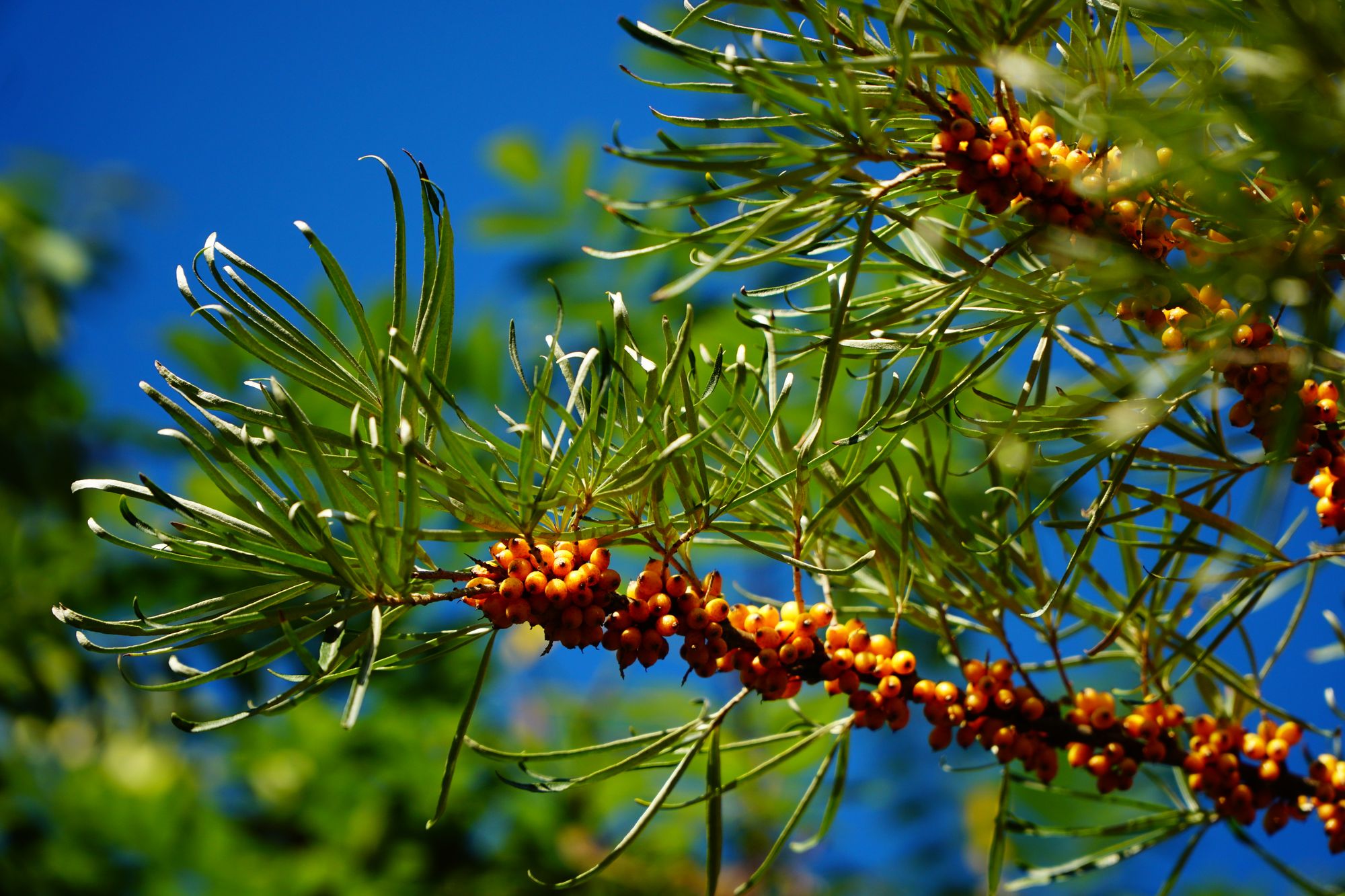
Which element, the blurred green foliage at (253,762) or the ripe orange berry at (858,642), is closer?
the ripe orange berry at (858,642)

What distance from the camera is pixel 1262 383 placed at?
1.39ft

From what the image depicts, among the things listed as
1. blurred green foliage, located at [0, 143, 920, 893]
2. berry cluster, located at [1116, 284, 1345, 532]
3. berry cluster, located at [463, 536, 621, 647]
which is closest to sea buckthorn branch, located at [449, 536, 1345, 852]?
berry cluster, located at [463, 536, 621, 647]

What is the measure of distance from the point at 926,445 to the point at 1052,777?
176 millimetres

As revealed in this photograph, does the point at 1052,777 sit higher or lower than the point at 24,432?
lower

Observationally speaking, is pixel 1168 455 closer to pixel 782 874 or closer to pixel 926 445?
pixel 926 445

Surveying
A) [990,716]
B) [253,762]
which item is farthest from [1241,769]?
[253,762]

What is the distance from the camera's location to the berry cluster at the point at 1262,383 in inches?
16.2

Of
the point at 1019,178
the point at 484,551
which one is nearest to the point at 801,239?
the point at 1019,178

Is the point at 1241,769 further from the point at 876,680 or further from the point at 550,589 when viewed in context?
the point at 550,589

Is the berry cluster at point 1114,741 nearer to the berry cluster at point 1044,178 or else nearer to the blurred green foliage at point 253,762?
the berry cluster at point 1044,178

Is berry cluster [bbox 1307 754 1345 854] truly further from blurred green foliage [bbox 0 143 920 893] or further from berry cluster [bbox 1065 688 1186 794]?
blurred green foliage [bbox 0 143 920 893]

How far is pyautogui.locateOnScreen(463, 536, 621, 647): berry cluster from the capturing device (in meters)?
0.44

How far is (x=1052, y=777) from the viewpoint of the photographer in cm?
52

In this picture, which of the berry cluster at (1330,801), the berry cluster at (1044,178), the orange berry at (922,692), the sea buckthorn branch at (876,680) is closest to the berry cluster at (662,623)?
the sea buckthorn branch at (876,680)
